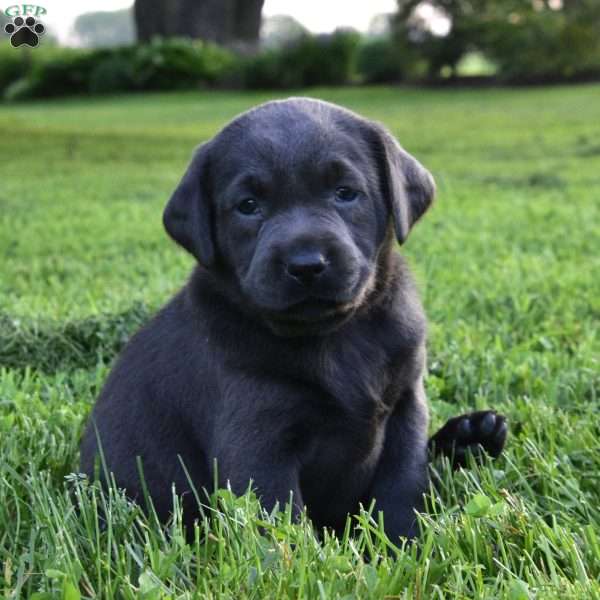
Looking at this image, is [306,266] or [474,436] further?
[474,436]

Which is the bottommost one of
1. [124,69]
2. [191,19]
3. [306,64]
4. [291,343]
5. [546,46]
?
[291,343]

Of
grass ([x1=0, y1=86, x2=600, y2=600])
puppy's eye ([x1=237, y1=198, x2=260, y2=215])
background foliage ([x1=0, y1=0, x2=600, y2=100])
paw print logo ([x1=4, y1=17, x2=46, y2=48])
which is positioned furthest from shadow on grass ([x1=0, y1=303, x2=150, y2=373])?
background foliage ([x1=0, y1=0, x2=600, y2=100])

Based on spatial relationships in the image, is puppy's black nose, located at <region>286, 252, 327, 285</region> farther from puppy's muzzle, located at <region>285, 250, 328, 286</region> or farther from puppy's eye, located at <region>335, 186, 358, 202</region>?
puppy's eye, located at <region>335, 186, 358, 202</region>

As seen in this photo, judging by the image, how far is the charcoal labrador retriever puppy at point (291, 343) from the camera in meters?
2.71

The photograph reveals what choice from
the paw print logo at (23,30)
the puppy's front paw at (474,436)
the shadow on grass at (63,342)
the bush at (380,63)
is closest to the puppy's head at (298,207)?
the puppy's front paw at (474,436)

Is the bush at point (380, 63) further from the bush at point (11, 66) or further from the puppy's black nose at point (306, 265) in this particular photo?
the puppy's black nose at point (306, 265)

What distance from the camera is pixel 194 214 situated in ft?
9.77

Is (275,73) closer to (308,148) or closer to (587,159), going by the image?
(587,159)

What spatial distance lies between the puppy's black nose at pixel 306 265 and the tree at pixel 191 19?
30355 millimetres

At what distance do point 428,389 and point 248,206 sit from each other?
1.22m

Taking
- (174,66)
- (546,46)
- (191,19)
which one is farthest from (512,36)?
(191,19)

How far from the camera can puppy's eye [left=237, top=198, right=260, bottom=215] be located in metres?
2.90

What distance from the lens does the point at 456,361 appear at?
401 cm

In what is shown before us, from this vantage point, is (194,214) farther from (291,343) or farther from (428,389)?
(428,389)
